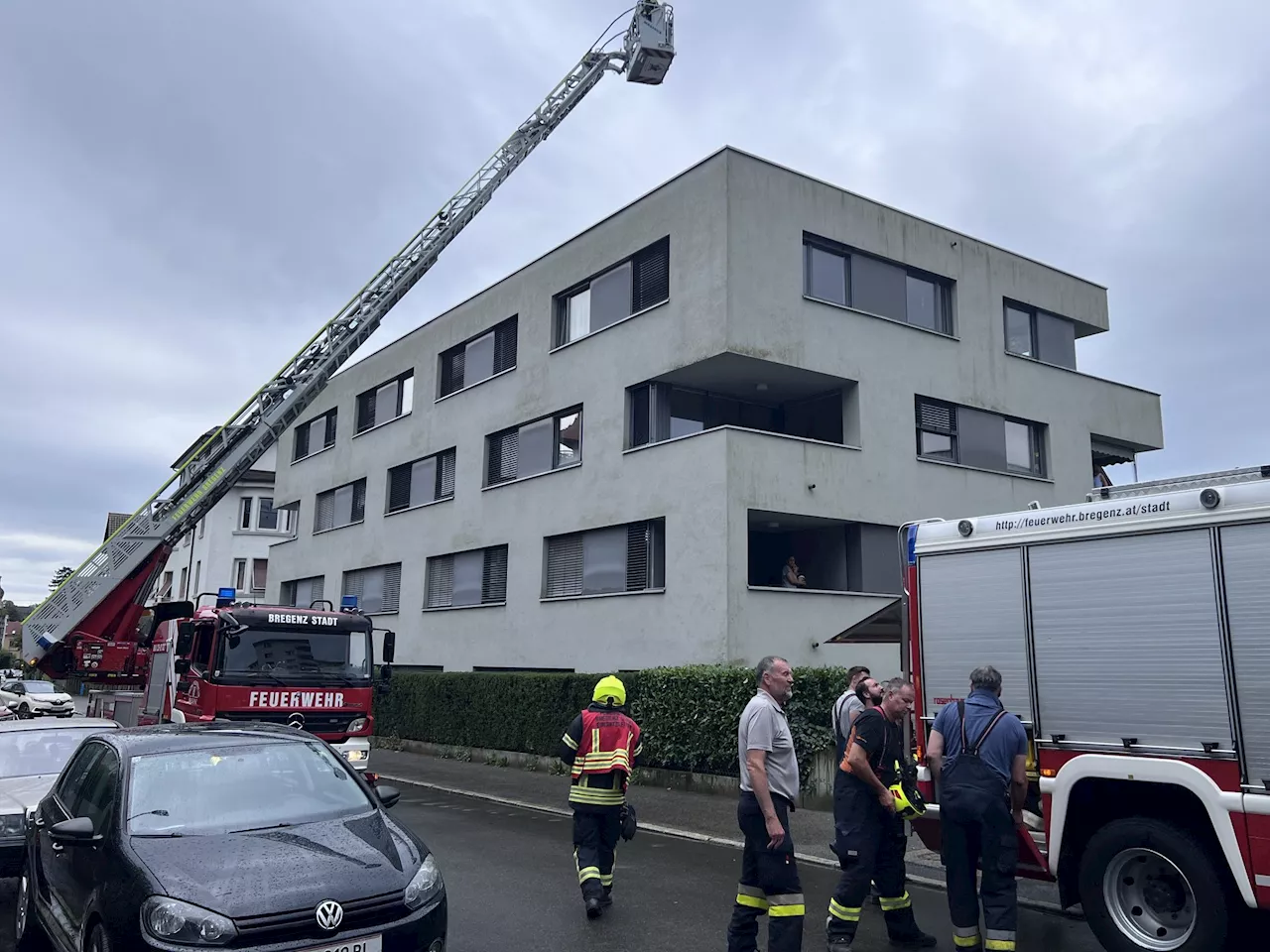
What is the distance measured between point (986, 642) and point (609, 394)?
1376 cm

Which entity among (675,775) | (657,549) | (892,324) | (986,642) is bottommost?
(675,775)

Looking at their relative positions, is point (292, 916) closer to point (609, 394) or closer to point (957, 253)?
point (609, 394)

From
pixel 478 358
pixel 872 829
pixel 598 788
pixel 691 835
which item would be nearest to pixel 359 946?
pixel 598 788

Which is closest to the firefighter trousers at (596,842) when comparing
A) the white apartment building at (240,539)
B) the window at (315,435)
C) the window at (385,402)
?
the window at (385,402)

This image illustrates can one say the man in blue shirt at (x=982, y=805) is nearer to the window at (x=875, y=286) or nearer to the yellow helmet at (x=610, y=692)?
the yellow helmet at (x=610, y=692)

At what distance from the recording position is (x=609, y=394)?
2069cm

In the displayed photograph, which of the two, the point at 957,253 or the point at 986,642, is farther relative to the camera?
the point at 957,253

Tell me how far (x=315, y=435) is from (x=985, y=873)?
31374 mm

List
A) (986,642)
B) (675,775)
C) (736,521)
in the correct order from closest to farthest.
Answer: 1. (986,642)
2. (675,775)
3. (736,521)

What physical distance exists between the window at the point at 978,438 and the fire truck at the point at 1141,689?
530 inches

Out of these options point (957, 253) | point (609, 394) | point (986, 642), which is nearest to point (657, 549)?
point (609, 394)

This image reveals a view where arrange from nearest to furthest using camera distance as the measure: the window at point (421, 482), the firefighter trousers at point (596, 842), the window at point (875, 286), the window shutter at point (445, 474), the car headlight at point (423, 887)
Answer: the car headlight at point (423, 887) → the firefighter trousers at point (596, 842) → the window at point (875, 286) → the window shutter at point (445, 474) → the window at point (421, 482)

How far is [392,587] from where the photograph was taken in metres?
28.2

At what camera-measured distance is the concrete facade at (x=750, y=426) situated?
1797 cm
